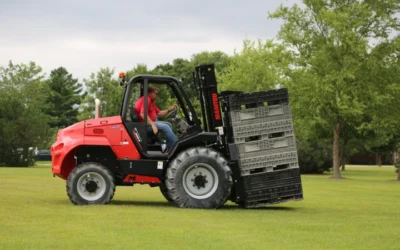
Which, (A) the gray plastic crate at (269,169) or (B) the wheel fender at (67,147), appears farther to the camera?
(B) the wheel fender at (67,147)

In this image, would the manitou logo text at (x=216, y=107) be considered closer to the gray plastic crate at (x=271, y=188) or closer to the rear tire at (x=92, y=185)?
the gray plastic crate at (x=271, y=188)

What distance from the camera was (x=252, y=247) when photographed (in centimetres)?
1143

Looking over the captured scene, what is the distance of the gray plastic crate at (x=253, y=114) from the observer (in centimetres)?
1798

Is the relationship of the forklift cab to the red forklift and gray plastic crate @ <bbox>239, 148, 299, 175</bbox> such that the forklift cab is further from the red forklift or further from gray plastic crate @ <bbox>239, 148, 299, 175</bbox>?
gray plastic crate @ <bbox>239, 148, 299, 175</bbox>

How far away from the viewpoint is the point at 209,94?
18.8 metres

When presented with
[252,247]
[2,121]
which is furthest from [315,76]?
[252,247]

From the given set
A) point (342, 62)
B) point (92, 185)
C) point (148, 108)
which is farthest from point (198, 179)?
point (342, 62)

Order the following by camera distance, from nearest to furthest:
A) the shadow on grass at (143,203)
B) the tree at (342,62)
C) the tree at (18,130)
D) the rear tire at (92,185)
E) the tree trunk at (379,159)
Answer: the rear tire at (92,185) < the shadow on grass at (143,203) < the tree at (342,62) < the tree at (18,130) < the tree trunk at (379,159)

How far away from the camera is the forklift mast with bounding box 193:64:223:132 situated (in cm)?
1862

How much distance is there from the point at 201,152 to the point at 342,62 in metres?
33.0

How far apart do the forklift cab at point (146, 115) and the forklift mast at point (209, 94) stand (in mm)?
369

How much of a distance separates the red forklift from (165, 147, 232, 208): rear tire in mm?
23

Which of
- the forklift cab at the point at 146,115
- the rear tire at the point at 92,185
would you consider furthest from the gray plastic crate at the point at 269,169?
the rear tire at the point at 92,185

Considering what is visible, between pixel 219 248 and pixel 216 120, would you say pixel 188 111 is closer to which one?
pixel 216 120
